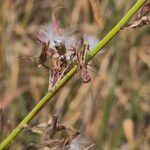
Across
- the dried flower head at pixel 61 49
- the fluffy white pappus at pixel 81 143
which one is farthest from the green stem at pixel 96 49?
the fluffy white pappus at pixel 81 143

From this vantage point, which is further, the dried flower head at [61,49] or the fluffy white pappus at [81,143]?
the fluffy white pappus at [81,143]

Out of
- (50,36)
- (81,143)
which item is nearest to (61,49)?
(50,36)

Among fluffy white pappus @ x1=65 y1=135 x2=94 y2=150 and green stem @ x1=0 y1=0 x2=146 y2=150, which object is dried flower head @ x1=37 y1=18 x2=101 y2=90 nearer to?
green stem @ x1=0 y1=0 x2=146 y2=150

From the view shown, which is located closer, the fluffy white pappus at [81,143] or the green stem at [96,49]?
the green stem at [96,49]

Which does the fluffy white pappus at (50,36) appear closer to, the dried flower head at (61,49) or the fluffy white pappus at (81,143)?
Result: the dried flower head at (61,49)

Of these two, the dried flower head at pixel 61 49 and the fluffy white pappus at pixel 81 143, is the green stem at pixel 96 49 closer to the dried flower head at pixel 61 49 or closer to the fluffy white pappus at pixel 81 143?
the dried flower head at pixel 61 49

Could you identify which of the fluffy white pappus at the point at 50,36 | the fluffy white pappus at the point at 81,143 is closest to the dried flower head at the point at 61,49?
the fluffy white pappus at the point at 50,36

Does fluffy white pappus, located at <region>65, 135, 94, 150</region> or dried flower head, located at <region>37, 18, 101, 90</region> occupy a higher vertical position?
dried flower head, located at <region>37, 18, 101, 90</region>

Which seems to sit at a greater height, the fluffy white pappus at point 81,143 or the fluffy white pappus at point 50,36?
the fluffy white pappus at point 50,36

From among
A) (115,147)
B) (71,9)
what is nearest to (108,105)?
(115,147)

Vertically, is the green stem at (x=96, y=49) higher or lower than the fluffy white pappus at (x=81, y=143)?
higher

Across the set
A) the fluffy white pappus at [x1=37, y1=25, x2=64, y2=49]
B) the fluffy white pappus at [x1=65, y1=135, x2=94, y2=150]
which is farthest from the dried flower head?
the fluffy white pappus at [x1=65, y1=135, x2=94, y2=150]
